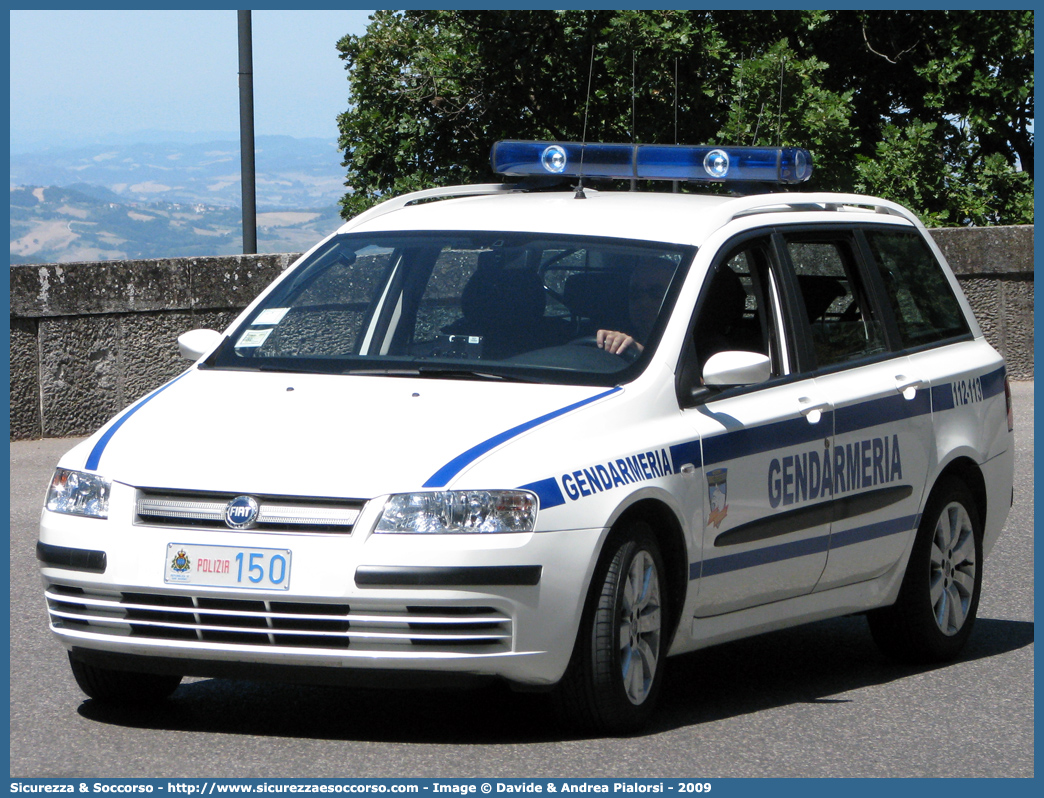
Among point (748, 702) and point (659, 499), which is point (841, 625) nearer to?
point (748, 702)

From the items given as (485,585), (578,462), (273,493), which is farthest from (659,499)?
(273,493)

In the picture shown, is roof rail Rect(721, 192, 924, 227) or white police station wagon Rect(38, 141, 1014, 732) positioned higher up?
roof rail Rect(721, 192, 924, 227)

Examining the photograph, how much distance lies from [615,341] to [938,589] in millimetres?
1953

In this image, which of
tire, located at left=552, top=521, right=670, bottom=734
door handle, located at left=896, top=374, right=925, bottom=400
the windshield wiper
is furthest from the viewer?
door handle, located at left=896, top=374, right=925, bottom=400

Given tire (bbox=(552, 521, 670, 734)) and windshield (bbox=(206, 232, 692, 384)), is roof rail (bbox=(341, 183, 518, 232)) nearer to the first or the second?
windshield (bbox=(206, 232, 692, 384))

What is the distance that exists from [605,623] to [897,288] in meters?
2.53

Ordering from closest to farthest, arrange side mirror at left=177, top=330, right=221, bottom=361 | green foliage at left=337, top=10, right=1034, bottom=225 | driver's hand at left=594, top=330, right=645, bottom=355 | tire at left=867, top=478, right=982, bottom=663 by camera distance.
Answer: driver's hand at left=594, top=330, right=645, bottom=355, side mirror at left=177, top=330, right=221, bottom=361, tire at left=867, top=478, right=982, bottom=663, green foliage at left=337, top=10, right=1034, bottom=225

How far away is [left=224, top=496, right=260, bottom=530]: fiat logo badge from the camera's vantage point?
4.98 m

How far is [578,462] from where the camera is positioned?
17.0 feet

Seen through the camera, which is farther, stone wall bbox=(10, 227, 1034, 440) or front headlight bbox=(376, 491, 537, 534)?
stone wall bbox=(10, 227, 1034, 440)

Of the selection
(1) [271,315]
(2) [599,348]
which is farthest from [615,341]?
(1) [271,315]

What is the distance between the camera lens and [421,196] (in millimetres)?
7375

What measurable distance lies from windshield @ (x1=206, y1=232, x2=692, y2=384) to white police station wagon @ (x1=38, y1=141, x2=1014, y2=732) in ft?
0.04

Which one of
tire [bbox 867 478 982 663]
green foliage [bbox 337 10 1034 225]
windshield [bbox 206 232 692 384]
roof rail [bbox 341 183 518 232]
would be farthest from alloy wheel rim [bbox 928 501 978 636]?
green foliage [bbox 337 10 1034 225]
